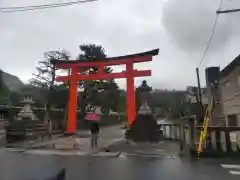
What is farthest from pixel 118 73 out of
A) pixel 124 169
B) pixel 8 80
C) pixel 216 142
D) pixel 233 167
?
pixel 8 80

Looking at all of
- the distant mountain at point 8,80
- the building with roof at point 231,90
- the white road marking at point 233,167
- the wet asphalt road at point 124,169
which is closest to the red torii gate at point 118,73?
the building with roof at point 231,90

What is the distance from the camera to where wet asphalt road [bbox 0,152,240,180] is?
26.6 ft

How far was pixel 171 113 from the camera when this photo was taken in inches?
1774

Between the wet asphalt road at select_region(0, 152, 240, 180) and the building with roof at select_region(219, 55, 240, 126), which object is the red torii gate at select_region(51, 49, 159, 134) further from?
the wet asphalt road at select_region(0, 152, 240, 180)

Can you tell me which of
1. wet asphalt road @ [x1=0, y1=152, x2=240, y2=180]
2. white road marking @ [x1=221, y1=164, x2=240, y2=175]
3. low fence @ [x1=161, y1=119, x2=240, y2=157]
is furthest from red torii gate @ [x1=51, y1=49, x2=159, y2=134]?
white road marking @ [x1=221, y1=164, x2=240, y2=175]

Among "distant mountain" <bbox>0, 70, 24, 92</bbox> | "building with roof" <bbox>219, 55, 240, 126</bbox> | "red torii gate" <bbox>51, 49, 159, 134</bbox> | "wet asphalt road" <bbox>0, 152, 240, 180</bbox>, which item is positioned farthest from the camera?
"red torii gate" <bbox>51, 49, 159, 134</bbox>

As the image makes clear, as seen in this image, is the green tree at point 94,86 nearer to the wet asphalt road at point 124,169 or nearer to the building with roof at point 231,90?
the building with roof at point 231,90

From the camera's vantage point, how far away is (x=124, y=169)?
30.7 feet

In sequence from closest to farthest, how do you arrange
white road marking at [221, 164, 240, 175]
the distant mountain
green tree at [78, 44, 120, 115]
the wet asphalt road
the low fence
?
the distant mountain, the wet asphalt road, white road marking at [221, 164, 240, 175], the low fence, green tree at [78, 44, 120, 115]

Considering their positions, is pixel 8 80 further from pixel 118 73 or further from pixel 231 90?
pixel 118 73

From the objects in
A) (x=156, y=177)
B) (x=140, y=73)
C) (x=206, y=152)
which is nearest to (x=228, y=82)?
(x=140, y=73)

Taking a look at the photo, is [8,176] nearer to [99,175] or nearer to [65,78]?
[99,175]

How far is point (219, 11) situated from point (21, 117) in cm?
1705

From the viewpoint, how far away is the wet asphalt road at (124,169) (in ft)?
26.6
